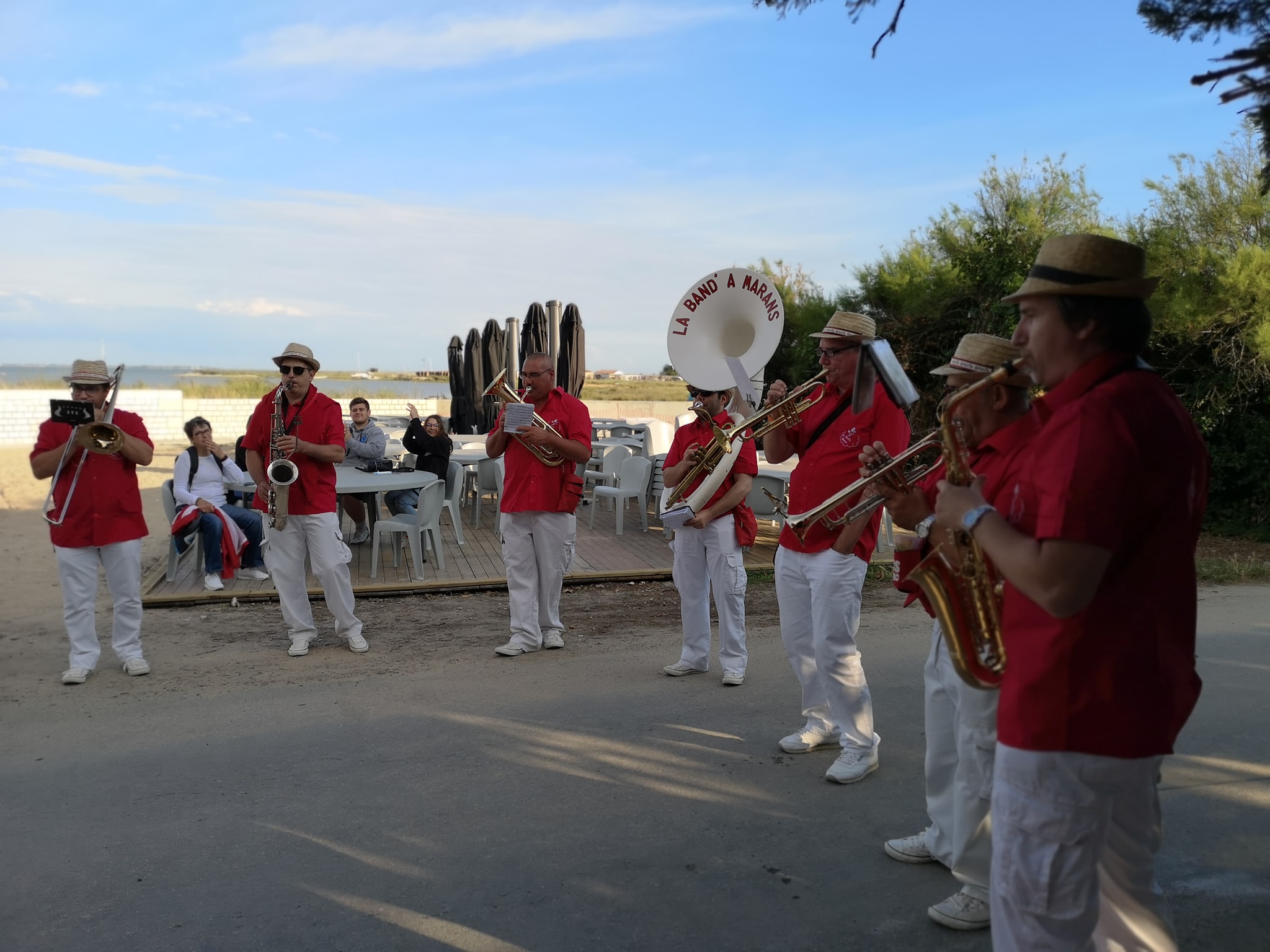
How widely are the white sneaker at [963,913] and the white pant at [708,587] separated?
2720 millimetres

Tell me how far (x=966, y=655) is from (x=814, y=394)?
2.65 m

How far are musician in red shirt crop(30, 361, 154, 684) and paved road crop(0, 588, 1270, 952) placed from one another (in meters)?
0.58

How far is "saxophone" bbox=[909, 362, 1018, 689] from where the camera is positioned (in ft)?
7.58

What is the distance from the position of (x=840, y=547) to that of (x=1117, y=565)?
228 centimetres

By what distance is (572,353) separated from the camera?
14.4 metres

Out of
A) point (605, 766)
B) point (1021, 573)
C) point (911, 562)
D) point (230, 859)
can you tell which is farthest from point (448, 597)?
point (1021, 573)

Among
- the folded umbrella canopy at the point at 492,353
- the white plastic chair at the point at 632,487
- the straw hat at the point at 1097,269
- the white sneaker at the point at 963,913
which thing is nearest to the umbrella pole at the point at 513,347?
the folded umbrella canopy at the point at 492,353

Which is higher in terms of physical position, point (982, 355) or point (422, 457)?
point (982, 355)

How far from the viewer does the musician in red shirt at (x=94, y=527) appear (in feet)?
19.7

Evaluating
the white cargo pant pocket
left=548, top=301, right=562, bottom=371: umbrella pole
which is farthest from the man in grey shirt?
the white cargo pant pocket

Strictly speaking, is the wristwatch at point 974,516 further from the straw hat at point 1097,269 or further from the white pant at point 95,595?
the white pant at point 95,595

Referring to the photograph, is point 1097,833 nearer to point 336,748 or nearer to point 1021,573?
point 1021,573

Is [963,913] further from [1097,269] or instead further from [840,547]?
[1097,269]

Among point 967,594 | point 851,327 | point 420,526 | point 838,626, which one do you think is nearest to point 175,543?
point 420,526
